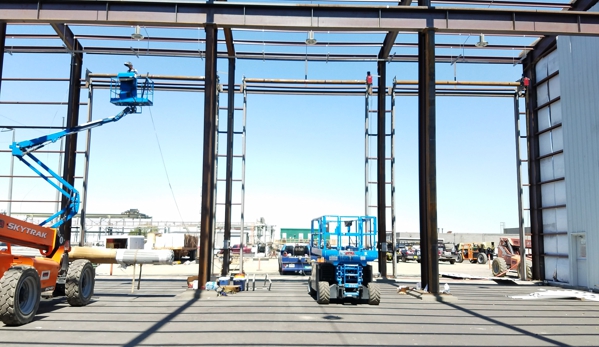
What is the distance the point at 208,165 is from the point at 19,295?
7868mm

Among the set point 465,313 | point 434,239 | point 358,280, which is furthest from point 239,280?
point 465,313


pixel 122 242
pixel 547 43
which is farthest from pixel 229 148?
pixel 122 242

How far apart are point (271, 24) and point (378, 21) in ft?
13.2

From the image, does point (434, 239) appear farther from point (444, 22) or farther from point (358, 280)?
point (444, 22)

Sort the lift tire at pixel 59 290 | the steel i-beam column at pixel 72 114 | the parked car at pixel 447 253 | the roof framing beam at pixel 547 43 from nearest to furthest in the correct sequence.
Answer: the lift tire at pixel 59 290
the roof framing beam at pixel 547 43
the steel i-beam column at pixel 72 114
the parked car at pixel 447 253

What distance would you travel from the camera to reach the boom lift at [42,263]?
417 inches

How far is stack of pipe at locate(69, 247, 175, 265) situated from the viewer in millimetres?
16359

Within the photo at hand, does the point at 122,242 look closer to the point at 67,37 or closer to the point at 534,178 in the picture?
the point at 67,37

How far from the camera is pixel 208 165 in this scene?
17453 millimetres

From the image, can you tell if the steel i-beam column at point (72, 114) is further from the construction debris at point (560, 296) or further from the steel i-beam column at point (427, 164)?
the construction debris at point (560, 296)

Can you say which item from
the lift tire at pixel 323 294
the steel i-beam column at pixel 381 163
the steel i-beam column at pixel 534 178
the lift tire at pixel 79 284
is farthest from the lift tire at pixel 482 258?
the lift tire at pixel 79 284

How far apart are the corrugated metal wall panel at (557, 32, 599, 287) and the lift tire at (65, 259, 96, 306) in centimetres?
1928

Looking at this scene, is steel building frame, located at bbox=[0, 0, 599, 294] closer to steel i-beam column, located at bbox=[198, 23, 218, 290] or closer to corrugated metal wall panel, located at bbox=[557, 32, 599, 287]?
steel i-beam column, located at bbox=[198, 23, 218, 290]

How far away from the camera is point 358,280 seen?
49.8 feet
